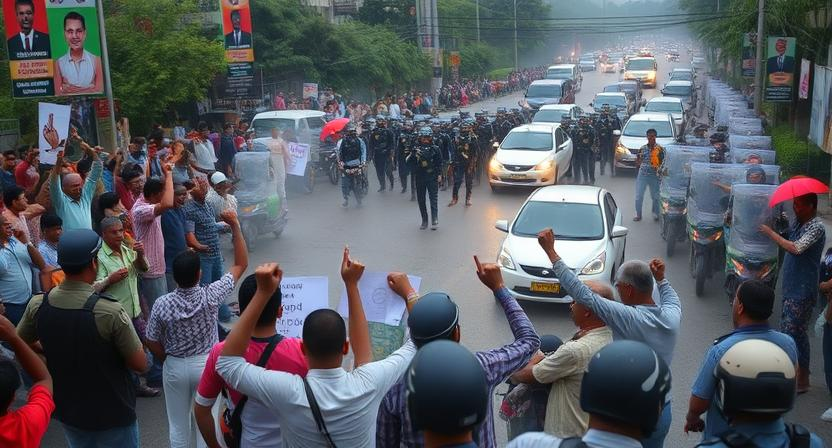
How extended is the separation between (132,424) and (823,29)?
70.8 ft

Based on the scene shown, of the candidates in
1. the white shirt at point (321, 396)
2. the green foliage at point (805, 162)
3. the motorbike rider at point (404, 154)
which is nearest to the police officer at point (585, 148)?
the motorbike rider at point (404, 154)

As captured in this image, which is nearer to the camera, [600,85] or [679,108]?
[679,108]

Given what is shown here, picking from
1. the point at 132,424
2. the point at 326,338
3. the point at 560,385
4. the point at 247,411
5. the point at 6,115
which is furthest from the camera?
the point at 6,115

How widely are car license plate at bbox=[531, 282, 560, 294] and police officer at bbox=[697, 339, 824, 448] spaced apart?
23.7 ft

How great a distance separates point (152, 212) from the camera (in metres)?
7.68

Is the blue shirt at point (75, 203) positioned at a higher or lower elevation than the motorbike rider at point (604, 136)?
higher

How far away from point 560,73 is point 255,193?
41.2 meters

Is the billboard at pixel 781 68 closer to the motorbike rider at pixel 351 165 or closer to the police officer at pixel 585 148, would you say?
the police officer at pixel 585 148

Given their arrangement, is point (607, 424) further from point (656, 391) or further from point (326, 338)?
point (326, 338)

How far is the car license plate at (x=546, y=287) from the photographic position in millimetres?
10148

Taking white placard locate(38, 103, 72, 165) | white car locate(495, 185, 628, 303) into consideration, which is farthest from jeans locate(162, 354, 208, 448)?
white placard locate(38, 103, 72, 165)

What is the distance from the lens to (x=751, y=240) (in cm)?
954

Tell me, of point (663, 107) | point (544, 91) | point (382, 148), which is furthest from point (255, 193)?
point (544, 91)

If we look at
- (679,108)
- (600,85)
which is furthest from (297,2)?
(600,85)
